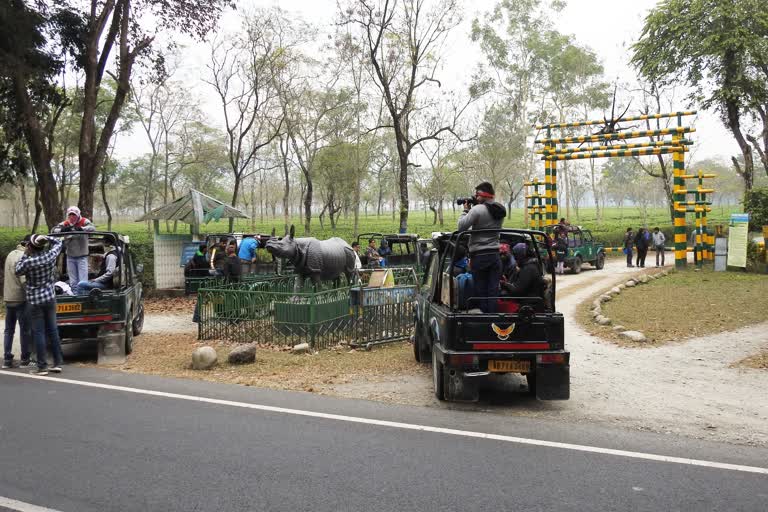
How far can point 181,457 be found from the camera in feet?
16.6

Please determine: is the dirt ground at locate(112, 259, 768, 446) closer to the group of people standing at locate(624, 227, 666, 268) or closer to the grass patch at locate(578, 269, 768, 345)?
the grass patch at locate(578, 269, 768, 345)

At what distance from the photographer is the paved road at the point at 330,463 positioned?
4.19 metres

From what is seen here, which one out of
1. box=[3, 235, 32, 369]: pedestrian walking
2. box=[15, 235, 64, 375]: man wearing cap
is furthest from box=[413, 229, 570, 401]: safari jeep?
box=[3, 235, 32, 369]: pedestrian walking

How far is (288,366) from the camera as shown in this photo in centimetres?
917

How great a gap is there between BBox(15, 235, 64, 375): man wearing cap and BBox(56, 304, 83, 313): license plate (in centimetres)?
72

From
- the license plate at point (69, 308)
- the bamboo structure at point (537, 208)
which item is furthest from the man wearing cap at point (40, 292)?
the bamboo structure at point (537, 208)

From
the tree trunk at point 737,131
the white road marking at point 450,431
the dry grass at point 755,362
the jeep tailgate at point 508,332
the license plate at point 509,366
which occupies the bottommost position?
the dry grass at point 755,362

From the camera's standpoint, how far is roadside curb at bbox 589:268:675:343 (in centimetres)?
1124

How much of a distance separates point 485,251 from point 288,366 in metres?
3.83

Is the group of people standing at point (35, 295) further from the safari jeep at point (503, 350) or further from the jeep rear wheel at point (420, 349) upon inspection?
the safari jeep at point (503, 350)

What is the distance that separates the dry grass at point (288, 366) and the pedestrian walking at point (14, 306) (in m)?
1.50

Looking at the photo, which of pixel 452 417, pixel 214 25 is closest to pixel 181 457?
pixel 452 417

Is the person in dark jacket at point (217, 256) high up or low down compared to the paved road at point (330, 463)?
up

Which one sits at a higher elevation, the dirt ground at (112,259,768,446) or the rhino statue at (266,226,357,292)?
the rhino statue at (266,226,357,292)
